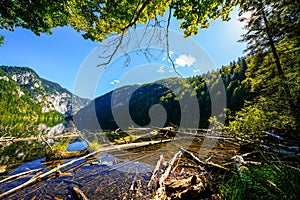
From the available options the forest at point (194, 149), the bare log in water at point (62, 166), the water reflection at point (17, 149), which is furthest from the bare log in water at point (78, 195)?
the water reflection at point (17, 149)

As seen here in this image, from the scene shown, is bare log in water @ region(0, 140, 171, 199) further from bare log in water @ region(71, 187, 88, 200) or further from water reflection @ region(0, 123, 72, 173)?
water reflection @ region(0, 123, 72, 173)

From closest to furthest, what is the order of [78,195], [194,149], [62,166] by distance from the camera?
[78,195], [62,166], [194,149]

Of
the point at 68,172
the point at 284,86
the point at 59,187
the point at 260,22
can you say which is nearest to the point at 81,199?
the point at 59,187

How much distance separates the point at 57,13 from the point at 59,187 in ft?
23.7

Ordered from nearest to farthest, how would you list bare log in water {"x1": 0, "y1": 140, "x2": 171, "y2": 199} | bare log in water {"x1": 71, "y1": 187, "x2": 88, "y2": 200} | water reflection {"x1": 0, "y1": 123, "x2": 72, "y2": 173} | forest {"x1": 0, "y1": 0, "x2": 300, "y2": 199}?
forest {"x1": 0, "y1": 0, "x2": 300, "y2": 199}
bare log in water {"x1": 71, "y1": 187, "x2": 88, "y2": 200}
bare log in water {"x1": 0, "y1": 140, "x2": 171, "y2": 199}
water reflection {"x1": 0, "y1": 123, "x2": 72, "y2": 173}

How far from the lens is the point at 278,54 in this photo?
8.87 m

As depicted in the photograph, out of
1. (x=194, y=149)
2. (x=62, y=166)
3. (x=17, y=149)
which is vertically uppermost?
(x=17, y=149)

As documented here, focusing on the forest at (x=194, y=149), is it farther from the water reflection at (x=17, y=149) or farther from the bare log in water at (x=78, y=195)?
the water reflection at (x=17, y=149)

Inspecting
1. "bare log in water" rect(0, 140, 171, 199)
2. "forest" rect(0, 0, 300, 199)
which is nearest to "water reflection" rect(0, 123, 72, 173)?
"forest" rect(0, 0, 300, 199)

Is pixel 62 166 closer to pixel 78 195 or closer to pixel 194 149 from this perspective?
pixel 78 195

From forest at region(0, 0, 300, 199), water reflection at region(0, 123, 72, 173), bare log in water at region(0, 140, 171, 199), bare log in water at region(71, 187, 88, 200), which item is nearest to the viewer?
forest at region(0, 0, 300, 199)

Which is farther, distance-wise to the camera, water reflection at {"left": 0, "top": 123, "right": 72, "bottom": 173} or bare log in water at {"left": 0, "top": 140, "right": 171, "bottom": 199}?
water reflection at {"left": 0, "top": 123, "right": 72, "bottom": 173}

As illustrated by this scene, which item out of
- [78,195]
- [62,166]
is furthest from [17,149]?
[78,195]

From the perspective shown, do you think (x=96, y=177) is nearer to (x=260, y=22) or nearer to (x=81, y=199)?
(x=81, y=199)
